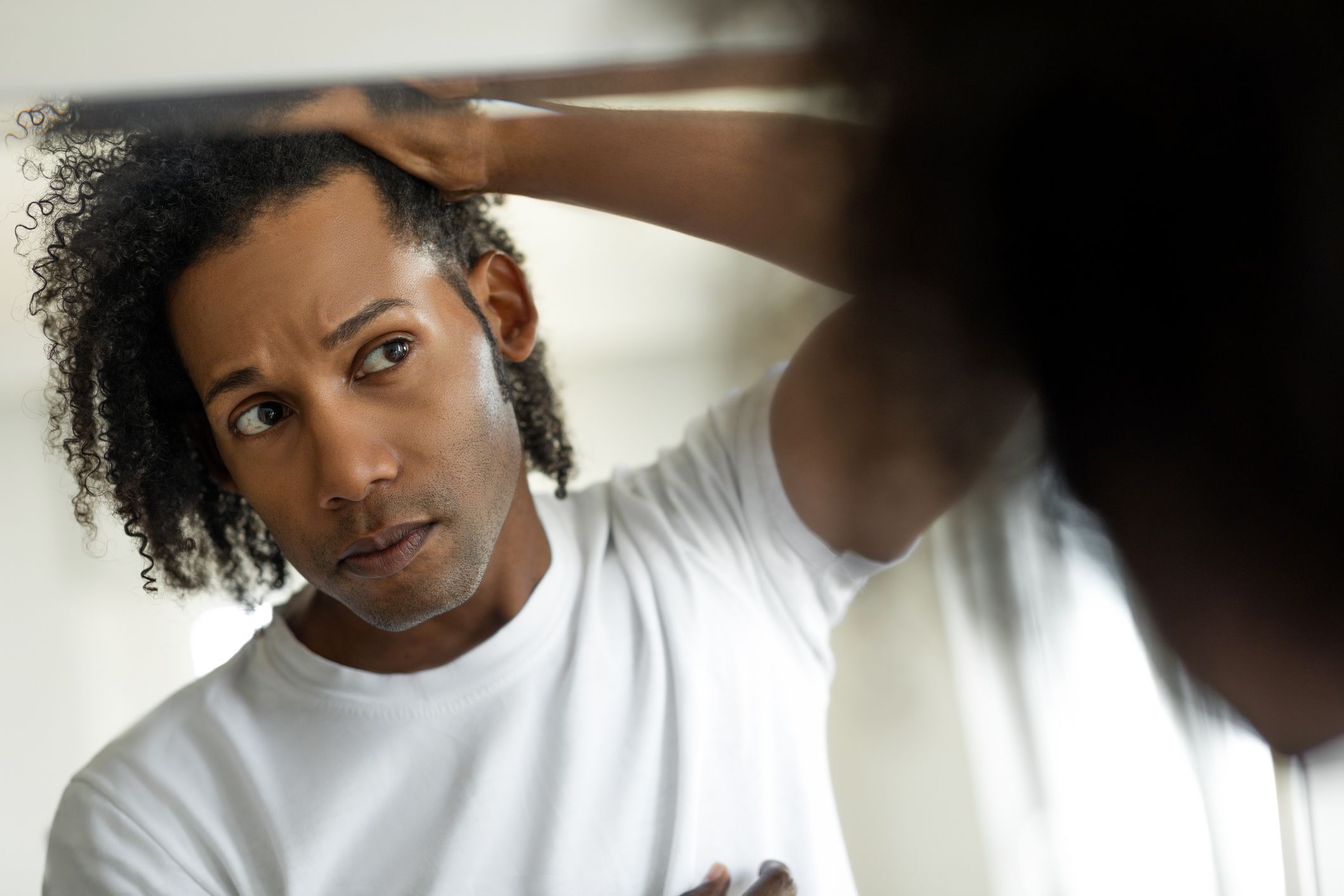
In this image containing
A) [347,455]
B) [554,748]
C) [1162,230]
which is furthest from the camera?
[554,748]

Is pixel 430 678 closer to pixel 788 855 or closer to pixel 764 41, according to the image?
pixel 788 855

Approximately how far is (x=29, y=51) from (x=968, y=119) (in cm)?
14

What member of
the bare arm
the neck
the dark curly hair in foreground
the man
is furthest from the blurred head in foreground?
the neck

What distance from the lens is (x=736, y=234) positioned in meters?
0.24

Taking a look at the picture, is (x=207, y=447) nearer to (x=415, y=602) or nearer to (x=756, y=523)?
(x=415, y=602)

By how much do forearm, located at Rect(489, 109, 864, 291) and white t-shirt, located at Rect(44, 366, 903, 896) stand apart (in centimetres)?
14

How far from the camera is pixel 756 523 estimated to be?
0.55m

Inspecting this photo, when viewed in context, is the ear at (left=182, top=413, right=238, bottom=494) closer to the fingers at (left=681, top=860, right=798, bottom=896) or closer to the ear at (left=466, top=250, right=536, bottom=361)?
the ear at (left=466, top=250, right=536, bottom=361)

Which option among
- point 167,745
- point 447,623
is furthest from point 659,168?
point 167,745

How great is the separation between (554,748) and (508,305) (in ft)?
0.75

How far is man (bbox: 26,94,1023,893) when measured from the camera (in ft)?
1.33

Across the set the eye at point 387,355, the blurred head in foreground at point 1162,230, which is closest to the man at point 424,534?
the eye at point 387,355

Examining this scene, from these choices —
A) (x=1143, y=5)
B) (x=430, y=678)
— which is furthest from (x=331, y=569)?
(x=1143, y=5)

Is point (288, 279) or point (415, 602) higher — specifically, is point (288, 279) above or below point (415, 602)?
above
